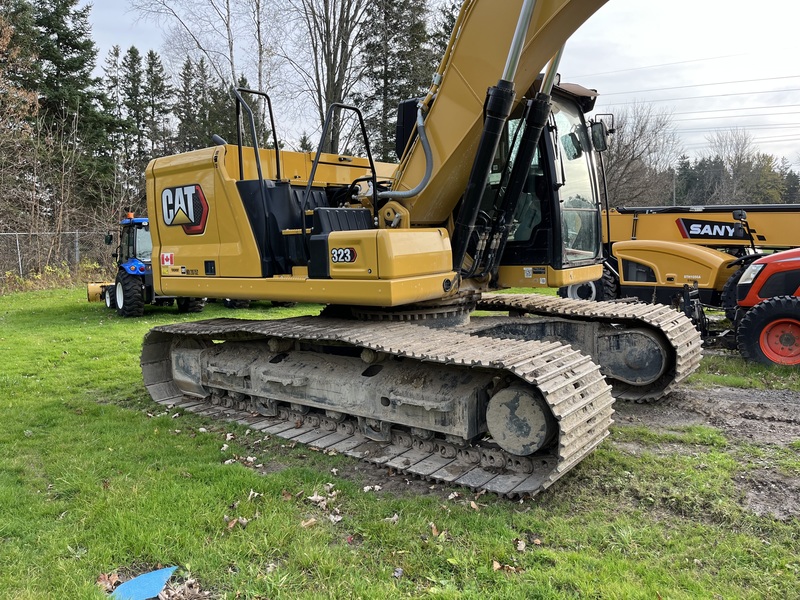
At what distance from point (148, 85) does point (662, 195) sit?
3640 centimetres

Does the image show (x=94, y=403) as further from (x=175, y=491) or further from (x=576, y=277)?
(x=576, y=277)

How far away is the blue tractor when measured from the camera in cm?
1349

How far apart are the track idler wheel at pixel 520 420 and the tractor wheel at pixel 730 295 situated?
5.84m

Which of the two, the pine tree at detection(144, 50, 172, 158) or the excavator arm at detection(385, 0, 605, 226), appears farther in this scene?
the pine tree at detection(144, 50, 172, 158)

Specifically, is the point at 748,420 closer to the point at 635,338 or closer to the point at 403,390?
the point at 635,338

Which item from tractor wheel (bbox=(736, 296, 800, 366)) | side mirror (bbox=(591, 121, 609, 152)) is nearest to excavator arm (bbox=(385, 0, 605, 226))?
side mirror (bbox=(591, 121, 609, 152))

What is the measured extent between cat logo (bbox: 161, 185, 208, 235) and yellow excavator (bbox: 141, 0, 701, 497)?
2cm

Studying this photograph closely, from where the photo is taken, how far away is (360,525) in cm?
360

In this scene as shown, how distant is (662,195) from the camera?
44750mm

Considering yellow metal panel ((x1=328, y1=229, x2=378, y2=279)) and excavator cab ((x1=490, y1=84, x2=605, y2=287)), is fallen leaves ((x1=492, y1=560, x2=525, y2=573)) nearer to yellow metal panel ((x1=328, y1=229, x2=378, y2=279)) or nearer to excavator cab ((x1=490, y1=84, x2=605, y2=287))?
yellow metal panel ((x1=328, y1=229, x2=378, y2=279))

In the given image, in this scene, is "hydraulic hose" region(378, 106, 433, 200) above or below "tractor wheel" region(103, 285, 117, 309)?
above

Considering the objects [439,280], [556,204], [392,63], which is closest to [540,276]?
[556,204]

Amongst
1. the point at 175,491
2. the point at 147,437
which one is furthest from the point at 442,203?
the point at 147,437

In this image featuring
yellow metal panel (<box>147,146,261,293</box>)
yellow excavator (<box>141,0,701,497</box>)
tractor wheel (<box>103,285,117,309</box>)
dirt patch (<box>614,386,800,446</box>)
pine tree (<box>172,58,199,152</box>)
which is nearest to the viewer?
yellow excavator (<box>141,0,701,497</box>)
